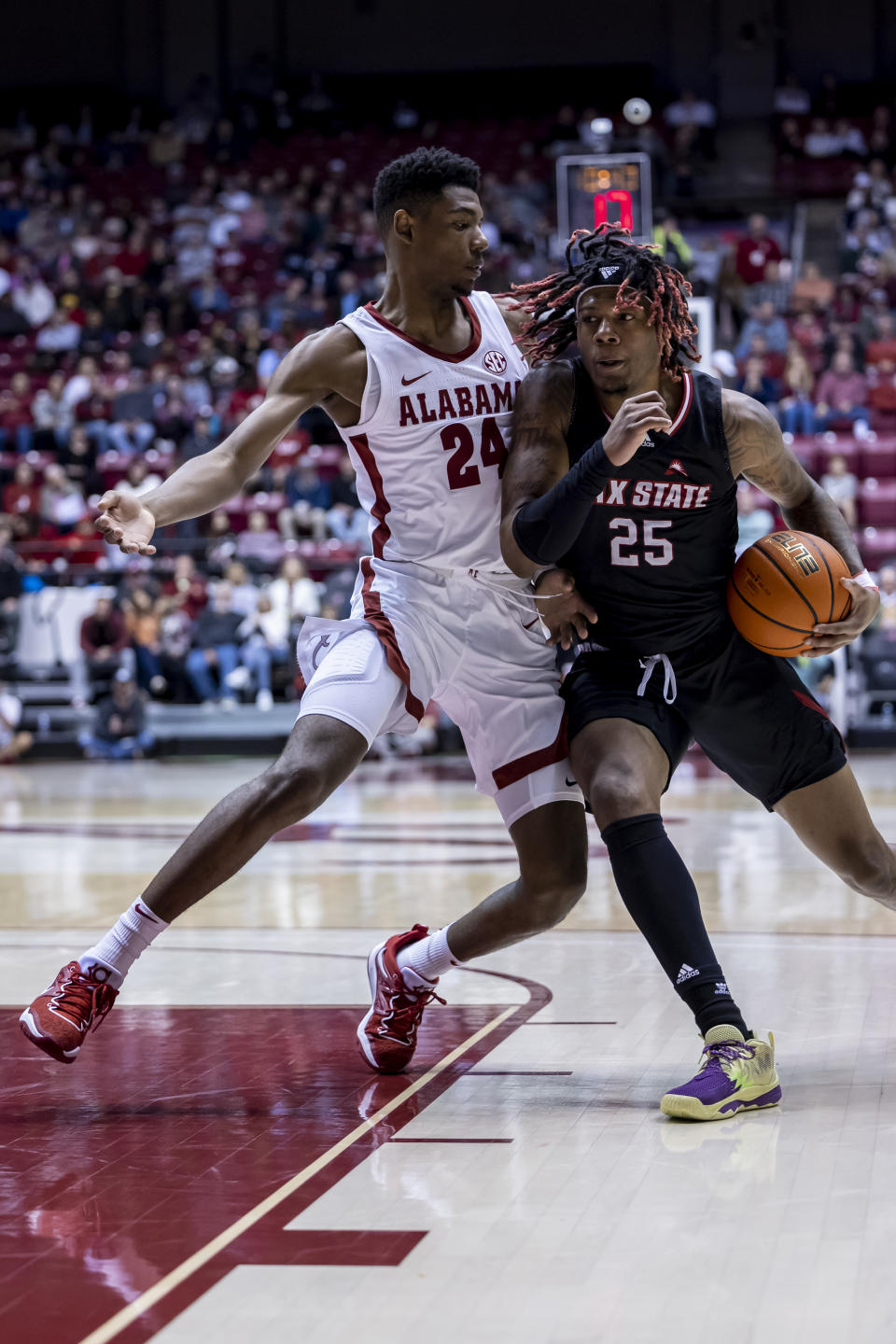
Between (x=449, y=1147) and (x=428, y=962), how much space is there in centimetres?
82

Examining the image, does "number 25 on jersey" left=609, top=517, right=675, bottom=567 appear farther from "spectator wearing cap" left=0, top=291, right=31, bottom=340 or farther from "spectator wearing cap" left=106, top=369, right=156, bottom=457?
"spectator wearing cap" left=0, top=291, right=31, bottom=340

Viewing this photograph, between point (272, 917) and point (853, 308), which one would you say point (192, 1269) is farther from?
point (853, 308)

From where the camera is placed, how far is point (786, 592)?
→ 12.2 feet

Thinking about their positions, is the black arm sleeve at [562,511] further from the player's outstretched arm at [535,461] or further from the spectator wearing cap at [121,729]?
the spectator wearing cap at [121,729]

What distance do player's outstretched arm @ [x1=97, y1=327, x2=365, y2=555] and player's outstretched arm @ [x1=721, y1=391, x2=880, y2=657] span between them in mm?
911

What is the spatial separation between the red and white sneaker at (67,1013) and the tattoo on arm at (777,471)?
6.12 ft

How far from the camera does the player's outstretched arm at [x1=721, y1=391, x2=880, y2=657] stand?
3742mm

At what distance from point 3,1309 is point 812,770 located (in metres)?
2.14

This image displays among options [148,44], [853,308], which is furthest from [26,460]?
[148,44]

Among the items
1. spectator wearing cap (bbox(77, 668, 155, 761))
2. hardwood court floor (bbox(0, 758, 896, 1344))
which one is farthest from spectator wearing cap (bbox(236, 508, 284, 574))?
hardwood court floor (bbox(0, 758, 896, 1344))

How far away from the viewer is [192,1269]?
2.49 metres

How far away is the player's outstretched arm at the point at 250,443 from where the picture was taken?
11.9ft

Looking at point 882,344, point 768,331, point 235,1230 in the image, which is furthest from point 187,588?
point 235,1230

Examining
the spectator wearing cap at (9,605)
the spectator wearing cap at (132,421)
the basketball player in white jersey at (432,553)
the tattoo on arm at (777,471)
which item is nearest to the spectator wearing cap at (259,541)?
the spectator wearing cap at (9,605)
